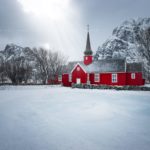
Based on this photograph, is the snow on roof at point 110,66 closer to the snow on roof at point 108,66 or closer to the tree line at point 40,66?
the snow on roof at point 108,66

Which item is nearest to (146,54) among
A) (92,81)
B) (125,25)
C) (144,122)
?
(92,81)

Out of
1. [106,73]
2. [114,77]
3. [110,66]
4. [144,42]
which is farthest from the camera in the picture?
[110,66]

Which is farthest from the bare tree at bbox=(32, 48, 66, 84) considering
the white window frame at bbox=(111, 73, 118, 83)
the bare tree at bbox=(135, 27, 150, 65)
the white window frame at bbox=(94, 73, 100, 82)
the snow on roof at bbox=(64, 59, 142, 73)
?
the bare tree at bbox=(135, 27, 150, 65)

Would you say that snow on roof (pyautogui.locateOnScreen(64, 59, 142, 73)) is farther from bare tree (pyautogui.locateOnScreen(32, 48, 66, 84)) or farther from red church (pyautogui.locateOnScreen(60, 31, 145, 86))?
bare tree (pyautogui.locateOnScreen(32, 48, 66, 84))

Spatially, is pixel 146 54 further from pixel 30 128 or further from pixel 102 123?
pixel 30 128

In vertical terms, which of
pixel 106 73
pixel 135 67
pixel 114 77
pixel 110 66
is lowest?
pixel 114 77

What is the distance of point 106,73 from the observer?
33.0m

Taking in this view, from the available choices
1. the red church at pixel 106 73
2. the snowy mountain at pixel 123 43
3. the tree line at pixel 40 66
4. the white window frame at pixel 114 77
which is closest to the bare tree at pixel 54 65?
the tree line at pixel 40 66

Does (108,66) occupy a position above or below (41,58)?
below

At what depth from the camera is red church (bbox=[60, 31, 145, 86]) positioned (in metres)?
31.4

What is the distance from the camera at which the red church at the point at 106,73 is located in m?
31.4

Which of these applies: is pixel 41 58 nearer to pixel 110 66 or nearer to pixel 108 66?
pixel 108 66

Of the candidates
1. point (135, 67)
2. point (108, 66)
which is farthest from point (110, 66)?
point (135, 67)

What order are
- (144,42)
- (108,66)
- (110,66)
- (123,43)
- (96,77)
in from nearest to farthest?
(144,42), (110,66), (108,66), (96,77), (123,43)
